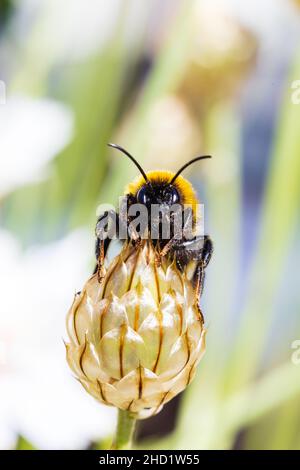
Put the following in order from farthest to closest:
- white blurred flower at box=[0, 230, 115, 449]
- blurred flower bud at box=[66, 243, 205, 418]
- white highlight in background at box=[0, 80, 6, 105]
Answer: white highlight in background at box=[0, 80, 6, 105] < white blurred flower at box=[0, 230, 115, 449] < blurred flower bud at box=[66, 243, 205, 418]

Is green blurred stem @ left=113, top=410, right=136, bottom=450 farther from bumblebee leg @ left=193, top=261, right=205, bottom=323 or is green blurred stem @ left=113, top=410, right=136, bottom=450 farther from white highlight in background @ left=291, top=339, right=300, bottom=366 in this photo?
white highlight in background @ left=291, top=339, right=300, bottom=366

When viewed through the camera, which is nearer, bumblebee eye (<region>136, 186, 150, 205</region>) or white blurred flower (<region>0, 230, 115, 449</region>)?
bumblebee eye (<region>136, 186, 150, 205</region>)

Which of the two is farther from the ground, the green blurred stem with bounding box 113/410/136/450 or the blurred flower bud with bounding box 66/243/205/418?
the blurred flower bud with bounding box 66/243/205/418

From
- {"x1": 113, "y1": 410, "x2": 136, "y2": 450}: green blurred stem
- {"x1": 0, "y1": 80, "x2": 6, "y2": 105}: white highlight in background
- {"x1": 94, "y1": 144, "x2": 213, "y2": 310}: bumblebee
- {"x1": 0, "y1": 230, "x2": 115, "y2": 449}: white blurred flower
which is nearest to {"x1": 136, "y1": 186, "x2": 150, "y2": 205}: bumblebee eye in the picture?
{"x1": 94, "y1": 144, "x2": 213, "y2": 310}: bumblebee

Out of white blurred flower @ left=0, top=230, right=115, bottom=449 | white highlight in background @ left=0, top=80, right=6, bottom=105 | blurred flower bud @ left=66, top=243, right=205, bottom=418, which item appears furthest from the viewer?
white highlight in background @ left=0, top=80, right=6, bottom=105

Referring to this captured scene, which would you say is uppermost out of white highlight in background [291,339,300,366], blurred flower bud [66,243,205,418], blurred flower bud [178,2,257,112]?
blurred flower bud [178,2,257,112]
